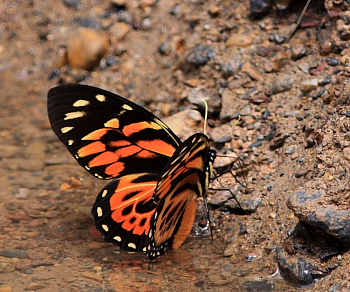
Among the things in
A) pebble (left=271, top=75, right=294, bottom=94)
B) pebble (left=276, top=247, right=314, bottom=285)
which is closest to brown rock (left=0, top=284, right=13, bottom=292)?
pebble (left=276, top=247, right=314, bottom=285)

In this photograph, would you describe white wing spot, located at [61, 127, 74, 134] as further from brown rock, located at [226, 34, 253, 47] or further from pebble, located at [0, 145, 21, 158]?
brown rock, located at [226, 34, 253, 47]

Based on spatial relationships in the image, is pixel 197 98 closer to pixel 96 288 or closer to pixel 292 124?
pixel 292 124

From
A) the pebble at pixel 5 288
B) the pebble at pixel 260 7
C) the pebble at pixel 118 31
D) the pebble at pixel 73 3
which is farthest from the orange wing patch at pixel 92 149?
the pebble at pixel 73 3

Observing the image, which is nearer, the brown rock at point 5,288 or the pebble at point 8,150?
the brown rock at point 5,288

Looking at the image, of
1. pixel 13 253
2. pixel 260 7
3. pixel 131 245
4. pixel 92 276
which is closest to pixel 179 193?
pixel 131 245


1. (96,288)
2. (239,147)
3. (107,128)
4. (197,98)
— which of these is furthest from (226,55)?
(96,288)

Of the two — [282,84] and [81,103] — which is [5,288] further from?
[282,84]

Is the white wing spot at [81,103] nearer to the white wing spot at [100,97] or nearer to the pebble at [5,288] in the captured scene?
the white wing spot at [100,97]
